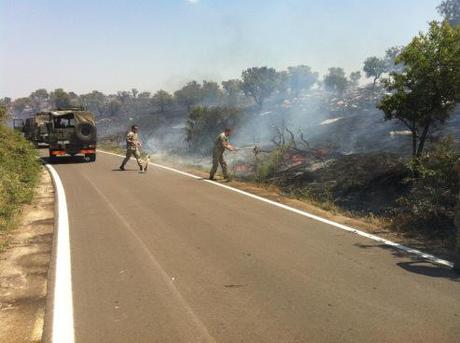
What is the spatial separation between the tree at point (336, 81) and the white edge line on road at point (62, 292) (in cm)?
8125

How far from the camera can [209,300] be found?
5.27 metres

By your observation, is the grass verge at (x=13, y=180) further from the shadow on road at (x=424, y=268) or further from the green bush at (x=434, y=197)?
the green bush at (x=434, y=197)

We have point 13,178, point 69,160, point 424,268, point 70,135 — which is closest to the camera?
point 424,268

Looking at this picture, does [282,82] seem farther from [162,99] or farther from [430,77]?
[430,77]

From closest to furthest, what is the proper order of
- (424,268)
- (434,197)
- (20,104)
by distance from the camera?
1. (424,268)
2. (434,197)
3. (20,104)

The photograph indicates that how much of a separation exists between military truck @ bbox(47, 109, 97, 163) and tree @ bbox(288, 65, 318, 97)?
6937cm

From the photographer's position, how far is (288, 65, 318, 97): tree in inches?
3615

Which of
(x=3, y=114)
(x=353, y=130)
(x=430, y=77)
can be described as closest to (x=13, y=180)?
(x=3, y=114)

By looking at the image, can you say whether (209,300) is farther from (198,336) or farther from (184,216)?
(184,216)

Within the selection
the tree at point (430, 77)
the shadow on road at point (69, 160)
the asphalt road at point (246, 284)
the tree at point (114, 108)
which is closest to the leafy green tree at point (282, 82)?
the tree at point (114, 108)

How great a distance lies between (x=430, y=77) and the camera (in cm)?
1369

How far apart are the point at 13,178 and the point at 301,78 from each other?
8497 centimetres

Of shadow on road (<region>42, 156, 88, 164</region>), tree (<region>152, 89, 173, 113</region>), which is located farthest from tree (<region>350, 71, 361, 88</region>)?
shadow on road (<region>42, 156, 88, 164</region>)

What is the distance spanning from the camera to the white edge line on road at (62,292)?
15.1 feet
